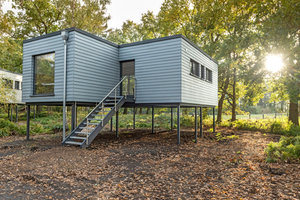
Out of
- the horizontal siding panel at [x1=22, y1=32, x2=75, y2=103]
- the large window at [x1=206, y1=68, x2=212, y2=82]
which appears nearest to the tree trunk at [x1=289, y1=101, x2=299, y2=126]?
the large window at [x1=206, y1=68, x2=212, y2=82]

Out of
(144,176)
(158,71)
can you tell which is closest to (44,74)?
(158,71)

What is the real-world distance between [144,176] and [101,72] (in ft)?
21.8

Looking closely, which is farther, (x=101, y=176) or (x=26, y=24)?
(x=26, y=24)

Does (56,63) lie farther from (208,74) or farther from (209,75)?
(209,75)

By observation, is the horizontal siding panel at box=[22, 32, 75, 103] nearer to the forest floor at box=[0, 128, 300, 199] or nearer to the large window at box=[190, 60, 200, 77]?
the forest floor at box=[0, 128, 300, 199]

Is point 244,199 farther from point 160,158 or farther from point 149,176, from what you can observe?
point 160,158

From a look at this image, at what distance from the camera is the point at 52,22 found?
826 inches

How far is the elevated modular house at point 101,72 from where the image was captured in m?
9.44

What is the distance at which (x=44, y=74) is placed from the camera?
34.7ft

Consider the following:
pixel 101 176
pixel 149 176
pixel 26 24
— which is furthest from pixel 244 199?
pixel 26 24

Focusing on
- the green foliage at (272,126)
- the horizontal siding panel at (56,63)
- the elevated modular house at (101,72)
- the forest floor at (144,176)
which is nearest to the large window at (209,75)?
the elevated modular house at (101,72)

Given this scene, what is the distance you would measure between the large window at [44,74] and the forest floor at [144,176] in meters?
3.46

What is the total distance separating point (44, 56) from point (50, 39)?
3.17ft

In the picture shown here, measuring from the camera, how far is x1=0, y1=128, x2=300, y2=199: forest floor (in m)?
4.51
